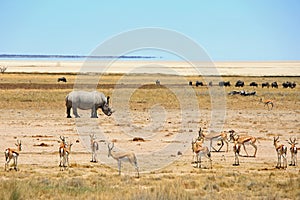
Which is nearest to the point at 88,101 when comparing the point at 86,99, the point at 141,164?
the point at 86,99

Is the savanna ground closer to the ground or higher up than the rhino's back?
closer to the ground

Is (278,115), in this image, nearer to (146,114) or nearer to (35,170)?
(146,114)

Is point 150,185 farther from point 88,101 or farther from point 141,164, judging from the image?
point 88,101

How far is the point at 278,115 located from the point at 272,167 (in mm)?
19871

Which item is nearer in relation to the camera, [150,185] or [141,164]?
[150,185]

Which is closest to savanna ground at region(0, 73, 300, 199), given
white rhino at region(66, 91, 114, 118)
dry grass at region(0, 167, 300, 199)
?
dry grass at region(0, 167, 300, 199)

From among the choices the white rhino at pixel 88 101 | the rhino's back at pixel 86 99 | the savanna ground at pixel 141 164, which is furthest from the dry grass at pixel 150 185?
the rhino's back at pixel 86 99

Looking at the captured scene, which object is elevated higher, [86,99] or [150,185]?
[86,99]

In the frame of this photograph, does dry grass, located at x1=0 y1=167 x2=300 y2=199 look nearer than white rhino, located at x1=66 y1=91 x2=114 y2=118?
Yes

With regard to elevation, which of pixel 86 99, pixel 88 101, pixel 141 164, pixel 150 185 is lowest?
pixel 150 185

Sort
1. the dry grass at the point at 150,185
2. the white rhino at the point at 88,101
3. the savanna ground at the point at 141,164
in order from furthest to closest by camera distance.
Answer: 1. the white rhino at the point at 88,101
2. the savanna ground at the point at 141,164
3. the dry grass at the point at 150,185

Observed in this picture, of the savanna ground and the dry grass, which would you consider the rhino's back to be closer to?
the savanna ground

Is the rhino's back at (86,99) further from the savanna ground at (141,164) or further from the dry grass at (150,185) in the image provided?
the dry grass at (150,185)

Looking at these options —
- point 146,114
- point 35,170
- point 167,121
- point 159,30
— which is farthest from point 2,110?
point 35,170
